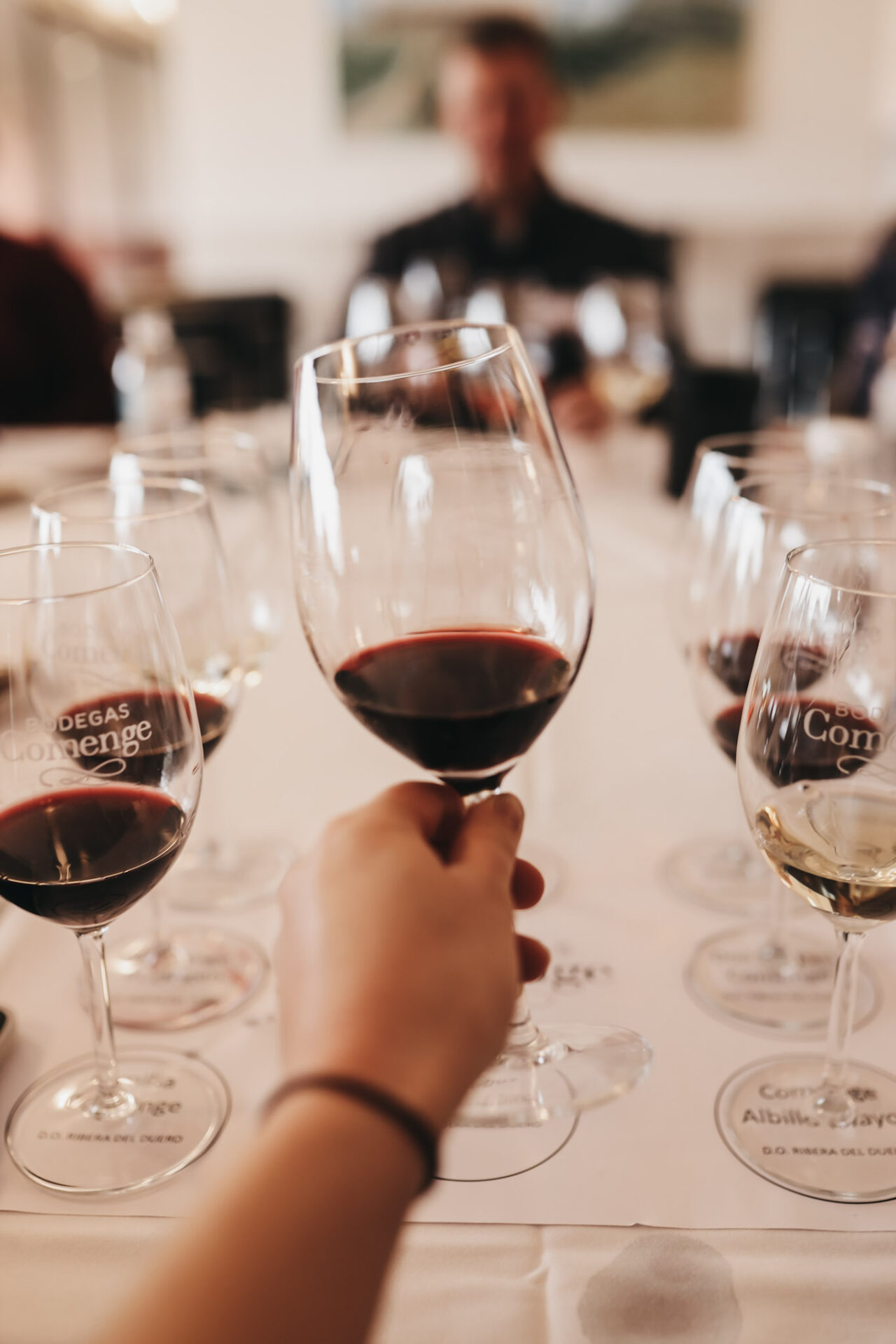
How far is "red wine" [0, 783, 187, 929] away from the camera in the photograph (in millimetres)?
445

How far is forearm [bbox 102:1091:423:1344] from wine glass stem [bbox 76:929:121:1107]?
0.65 ft

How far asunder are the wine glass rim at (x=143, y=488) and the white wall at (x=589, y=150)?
4054 mm

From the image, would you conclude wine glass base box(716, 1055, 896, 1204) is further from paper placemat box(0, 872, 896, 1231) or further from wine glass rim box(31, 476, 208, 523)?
wine glass rim box(31, 476, 208, 523)

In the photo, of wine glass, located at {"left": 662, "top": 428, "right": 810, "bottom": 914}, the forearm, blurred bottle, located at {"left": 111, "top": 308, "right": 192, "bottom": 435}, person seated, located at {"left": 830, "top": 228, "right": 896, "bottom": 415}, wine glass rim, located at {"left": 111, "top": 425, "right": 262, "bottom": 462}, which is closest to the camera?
the forearm

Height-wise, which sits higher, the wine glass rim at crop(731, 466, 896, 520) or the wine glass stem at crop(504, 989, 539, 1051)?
Result: the wine glass rim at crop(731, 466, 896, 520)

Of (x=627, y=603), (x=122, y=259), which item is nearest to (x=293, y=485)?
(x=627, y=603)

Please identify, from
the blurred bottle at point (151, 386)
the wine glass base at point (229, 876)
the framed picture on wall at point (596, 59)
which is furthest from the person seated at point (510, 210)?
the wine glass base at point (229, 876)

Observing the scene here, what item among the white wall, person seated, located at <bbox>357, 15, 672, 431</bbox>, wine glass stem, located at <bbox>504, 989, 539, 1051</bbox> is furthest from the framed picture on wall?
wine glass stem, located at <bbox>504, 989, 539, 1051</bbox>

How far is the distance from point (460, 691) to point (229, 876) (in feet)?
1.00

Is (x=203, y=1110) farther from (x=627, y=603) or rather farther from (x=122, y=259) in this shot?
(x=122, y=259)

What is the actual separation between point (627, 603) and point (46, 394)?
6.93 feet

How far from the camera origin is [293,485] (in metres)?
0.50

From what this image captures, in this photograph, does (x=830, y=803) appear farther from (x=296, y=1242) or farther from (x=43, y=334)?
(x=43, y=334)

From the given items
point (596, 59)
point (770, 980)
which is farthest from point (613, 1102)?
point (596, 59)
